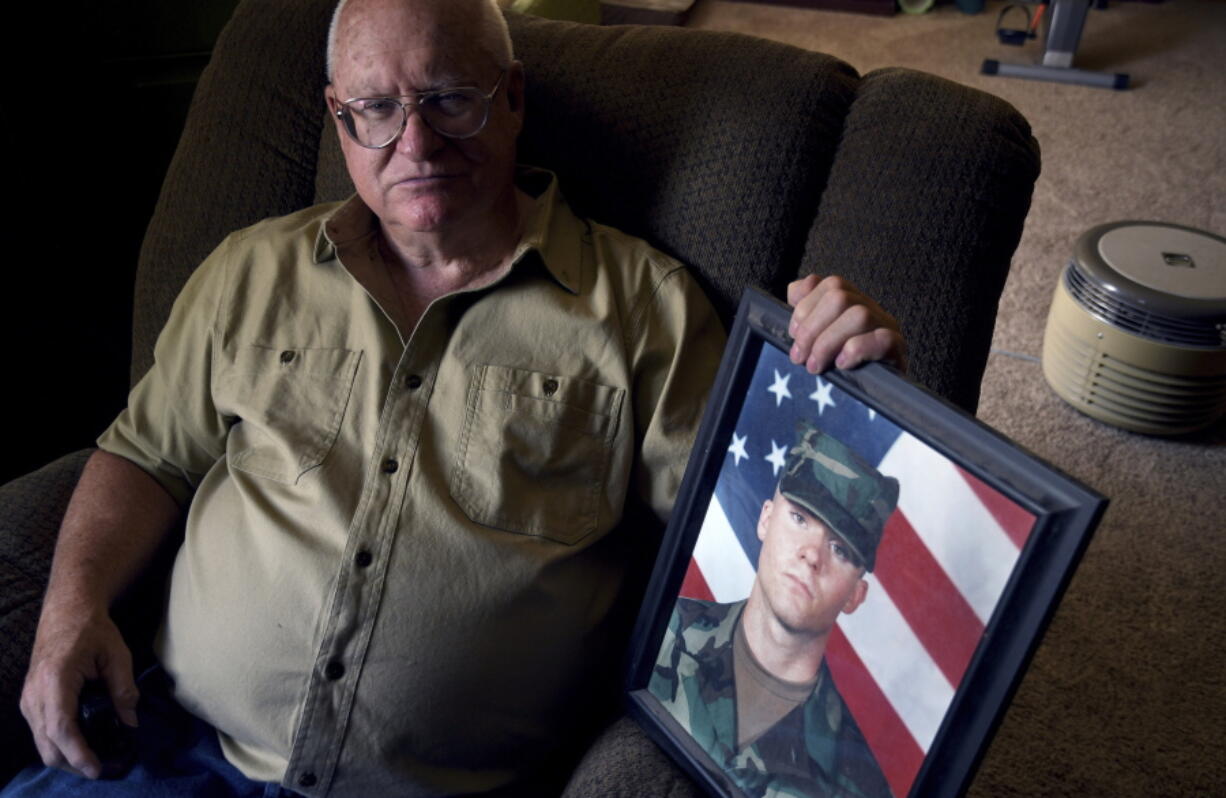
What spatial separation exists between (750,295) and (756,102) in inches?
16.2

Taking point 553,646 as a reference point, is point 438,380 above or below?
above

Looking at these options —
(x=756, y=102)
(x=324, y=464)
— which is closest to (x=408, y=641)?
(x=324, y=464)

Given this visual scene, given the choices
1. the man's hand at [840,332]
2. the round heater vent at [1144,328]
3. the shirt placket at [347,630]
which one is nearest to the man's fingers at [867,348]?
the man's hand at [840,332]

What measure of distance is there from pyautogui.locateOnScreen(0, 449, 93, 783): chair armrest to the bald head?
1.93 feet

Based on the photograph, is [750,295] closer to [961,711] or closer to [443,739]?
[961,711]

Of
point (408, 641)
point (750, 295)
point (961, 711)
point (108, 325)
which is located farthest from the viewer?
point (108, 325)

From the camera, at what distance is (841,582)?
2.59 feet

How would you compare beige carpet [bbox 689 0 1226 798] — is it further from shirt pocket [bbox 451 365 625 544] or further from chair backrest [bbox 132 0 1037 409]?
shirt pocket [bbox 451 365 625 544]

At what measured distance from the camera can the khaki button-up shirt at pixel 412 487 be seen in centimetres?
102

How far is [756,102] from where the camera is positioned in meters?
1.17

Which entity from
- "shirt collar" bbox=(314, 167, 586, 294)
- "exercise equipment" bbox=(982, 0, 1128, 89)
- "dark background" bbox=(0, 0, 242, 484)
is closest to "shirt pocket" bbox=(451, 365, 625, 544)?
"shirt collar" bbox=(314, 167, 586, 294)

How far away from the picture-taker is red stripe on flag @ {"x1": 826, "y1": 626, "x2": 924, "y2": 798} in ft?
2.47

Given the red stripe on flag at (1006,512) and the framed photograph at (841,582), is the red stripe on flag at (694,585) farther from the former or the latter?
the red stripe on flag at (1006,512)

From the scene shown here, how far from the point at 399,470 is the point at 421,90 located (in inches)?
15.8
